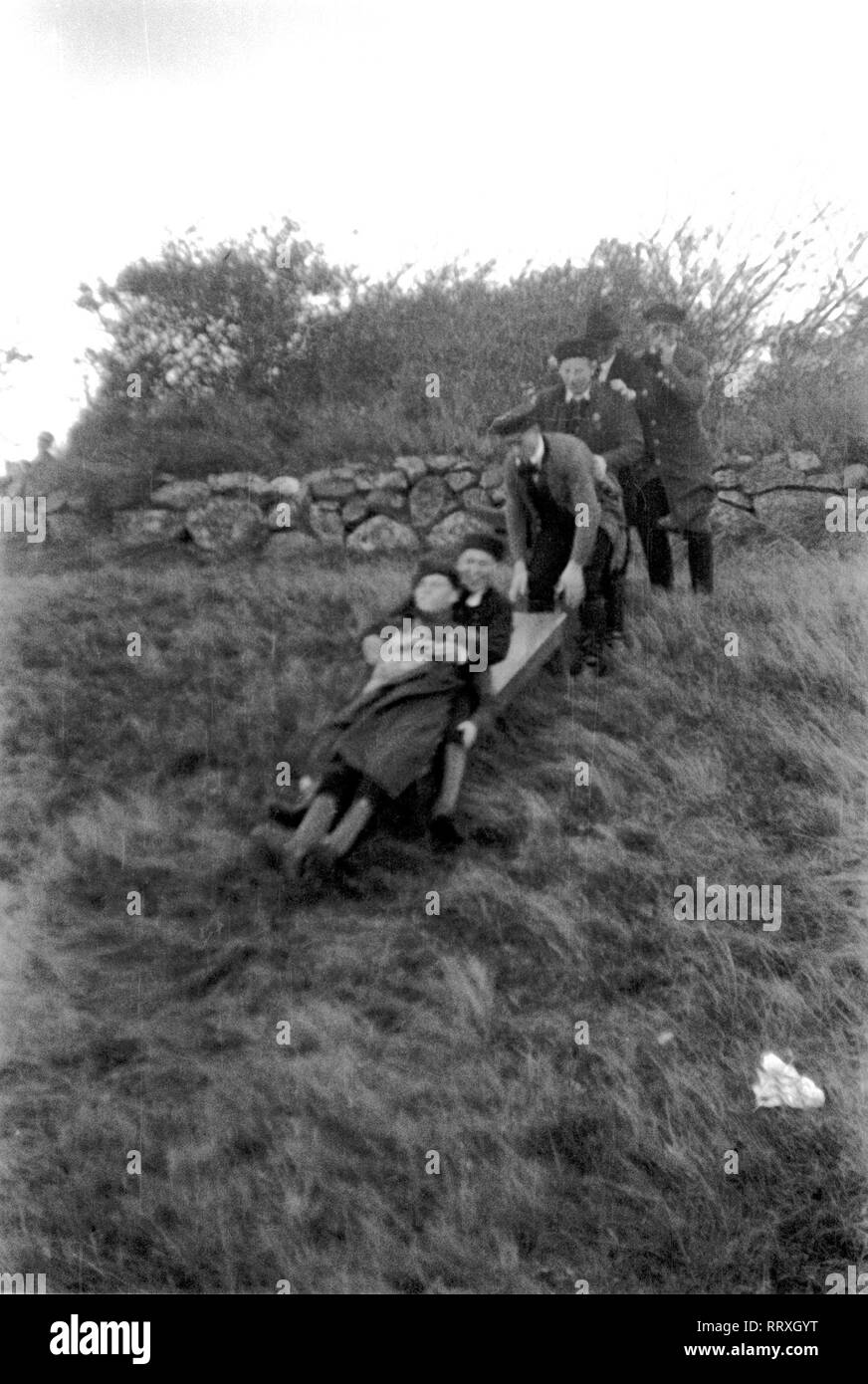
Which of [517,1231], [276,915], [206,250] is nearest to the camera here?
[517,1231]

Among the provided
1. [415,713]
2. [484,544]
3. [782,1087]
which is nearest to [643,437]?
[484,544]

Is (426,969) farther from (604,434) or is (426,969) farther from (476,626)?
(604,434)

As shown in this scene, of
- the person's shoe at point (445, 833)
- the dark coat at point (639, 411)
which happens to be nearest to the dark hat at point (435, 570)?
the dark coat at point (639, 411)

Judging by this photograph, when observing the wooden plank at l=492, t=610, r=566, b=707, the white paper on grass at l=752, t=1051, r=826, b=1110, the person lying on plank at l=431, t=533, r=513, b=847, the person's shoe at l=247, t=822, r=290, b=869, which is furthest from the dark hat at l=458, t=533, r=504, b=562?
the white paper on grass at l=752, t=1051, r=826, b=1110

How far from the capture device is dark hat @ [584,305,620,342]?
4312mm

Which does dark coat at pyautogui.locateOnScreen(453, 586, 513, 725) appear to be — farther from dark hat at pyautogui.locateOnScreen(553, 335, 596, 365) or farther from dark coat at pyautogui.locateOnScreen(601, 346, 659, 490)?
dark hat at pyautogui.locateOnScreen(553, 335, 596, 365)

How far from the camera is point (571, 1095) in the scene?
361cm

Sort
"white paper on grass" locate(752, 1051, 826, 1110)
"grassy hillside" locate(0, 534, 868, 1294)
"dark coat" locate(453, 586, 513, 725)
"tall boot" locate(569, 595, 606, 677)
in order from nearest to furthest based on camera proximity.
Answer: "grassy hillside" locate(0, 534, 868, 1294), "white paper on grass" locate(752, 1051, 826, 1110), "dark coat" locate(453, 586, 513, 725), "tall boot" locate(569, 595, 606, 677)

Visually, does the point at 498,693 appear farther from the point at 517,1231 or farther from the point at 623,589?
the point at 517,1231

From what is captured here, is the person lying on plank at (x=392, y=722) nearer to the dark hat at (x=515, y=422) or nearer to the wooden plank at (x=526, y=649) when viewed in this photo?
Result: the wooden plank at (x=526, y=649)

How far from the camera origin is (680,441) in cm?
430

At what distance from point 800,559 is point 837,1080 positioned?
1770 millimetres

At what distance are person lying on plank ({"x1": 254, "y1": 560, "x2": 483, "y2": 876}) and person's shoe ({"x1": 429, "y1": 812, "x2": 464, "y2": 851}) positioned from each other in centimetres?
16

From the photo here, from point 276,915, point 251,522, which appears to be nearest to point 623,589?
point 251,522
